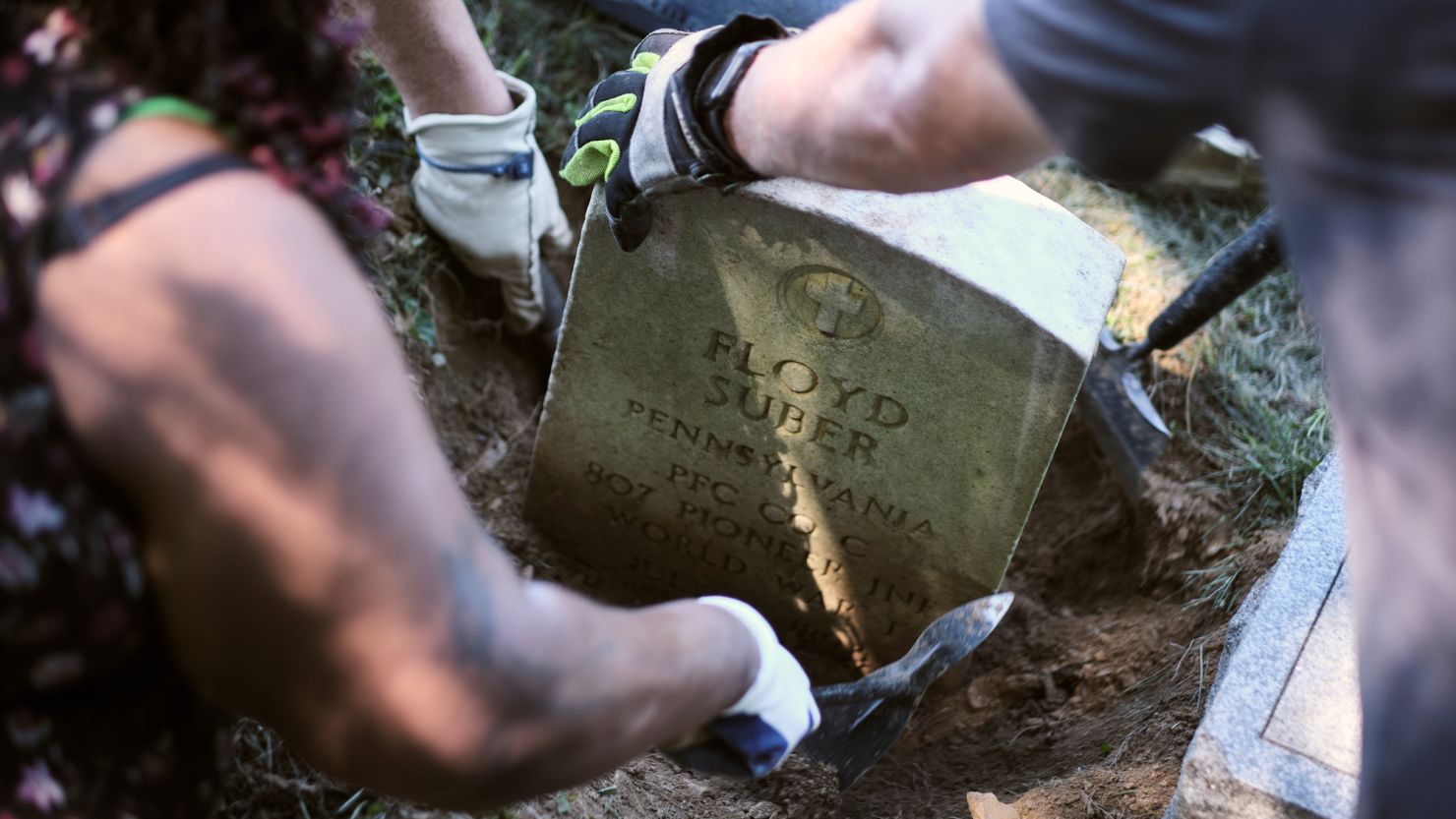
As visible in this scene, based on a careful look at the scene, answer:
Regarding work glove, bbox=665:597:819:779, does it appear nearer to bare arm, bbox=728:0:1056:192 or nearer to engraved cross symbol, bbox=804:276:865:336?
bare arm, bbox=728:0:1056:192

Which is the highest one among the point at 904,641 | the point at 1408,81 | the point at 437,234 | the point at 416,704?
the point at 1408,81

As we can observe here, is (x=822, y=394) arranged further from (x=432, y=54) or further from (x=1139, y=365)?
(x=432, y=54)

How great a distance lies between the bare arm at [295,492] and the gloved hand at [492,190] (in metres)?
1.41

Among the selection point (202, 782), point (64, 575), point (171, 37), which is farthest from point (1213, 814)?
point (171, 37)

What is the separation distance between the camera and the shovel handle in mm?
2107

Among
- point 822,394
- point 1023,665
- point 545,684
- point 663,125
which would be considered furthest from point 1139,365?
point 545,684

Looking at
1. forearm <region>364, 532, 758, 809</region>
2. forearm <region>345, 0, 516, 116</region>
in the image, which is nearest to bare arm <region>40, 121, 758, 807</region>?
forearm <region>364, 532, 758, 809</region>

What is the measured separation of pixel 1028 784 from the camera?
181 cm

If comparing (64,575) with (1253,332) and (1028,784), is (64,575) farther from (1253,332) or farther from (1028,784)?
(1253,332)

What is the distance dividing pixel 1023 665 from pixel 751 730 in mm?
1040

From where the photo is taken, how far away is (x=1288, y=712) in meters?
1.46

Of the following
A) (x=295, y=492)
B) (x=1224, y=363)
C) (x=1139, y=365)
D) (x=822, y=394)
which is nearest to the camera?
(x=295, y=492)

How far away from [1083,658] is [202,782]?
1540mm

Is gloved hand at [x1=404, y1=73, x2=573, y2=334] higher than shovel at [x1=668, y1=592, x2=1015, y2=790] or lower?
higher
